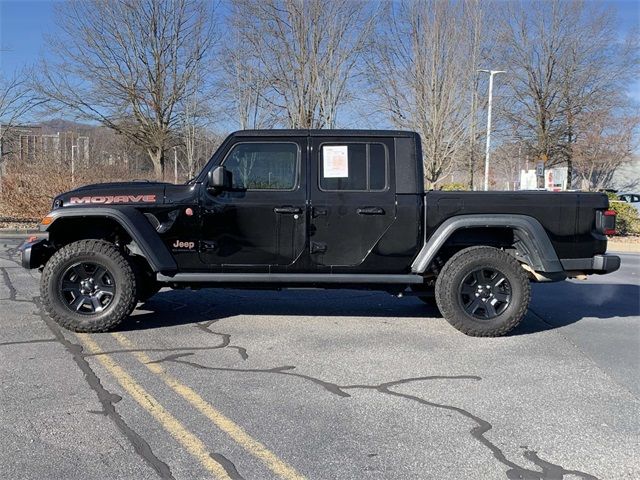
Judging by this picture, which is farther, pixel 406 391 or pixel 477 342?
pixel 477 342

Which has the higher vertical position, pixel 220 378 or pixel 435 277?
pixel 435 277

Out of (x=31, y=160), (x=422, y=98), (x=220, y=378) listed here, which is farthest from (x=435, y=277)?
(x=31, y=160)

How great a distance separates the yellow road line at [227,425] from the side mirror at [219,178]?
1.73 metres

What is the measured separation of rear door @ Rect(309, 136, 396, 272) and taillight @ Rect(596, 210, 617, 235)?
6.76 ft

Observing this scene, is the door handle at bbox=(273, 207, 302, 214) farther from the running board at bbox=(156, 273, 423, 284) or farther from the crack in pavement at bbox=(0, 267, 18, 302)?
the crack in pavement at bbox=(0, 267, 18, 302)

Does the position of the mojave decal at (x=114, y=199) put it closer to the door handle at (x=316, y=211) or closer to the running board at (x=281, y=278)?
the running board at (x=281, y=278)

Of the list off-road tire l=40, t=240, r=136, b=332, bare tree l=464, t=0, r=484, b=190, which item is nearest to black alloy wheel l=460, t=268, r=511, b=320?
off-road tire l=40, t=240, r=136, b=332

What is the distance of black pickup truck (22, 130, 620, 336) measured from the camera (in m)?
5.86

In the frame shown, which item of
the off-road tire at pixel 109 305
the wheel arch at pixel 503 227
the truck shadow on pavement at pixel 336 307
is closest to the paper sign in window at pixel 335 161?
the wheel arch at pixel 503 227

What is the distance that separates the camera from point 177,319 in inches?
256

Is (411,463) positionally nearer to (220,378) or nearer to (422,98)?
(220,378)

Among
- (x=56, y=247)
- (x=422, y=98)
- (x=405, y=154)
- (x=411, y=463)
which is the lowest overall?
(x=411, y=463)

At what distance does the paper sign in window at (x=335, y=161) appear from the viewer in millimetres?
6035

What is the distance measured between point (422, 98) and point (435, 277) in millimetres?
14839
